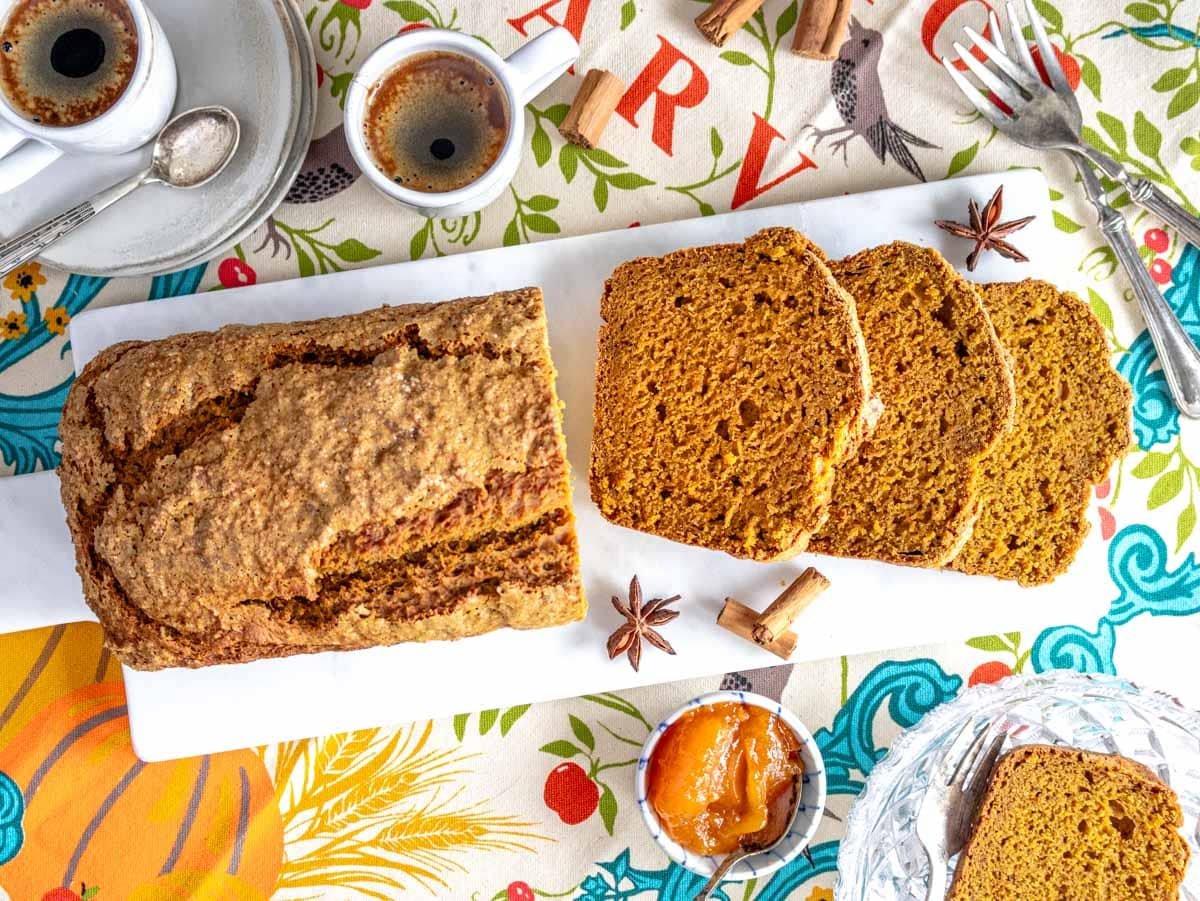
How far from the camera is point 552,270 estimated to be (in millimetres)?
2416

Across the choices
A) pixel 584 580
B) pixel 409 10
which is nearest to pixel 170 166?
pixel 409 10

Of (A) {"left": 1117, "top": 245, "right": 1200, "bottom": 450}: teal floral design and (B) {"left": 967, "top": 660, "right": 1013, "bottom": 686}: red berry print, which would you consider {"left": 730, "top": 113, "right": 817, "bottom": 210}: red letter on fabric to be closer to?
(A) {"left": 1117, "top": 245, "right": 1200, "bottom": 450}: teal floral design

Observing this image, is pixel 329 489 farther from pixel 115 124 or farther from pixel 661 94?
pixel 661 94

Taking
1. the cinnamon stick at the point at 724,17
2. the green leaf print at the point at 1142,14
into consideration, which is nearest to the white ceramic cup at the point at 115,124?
the cinnamon stick at the point at 724,17

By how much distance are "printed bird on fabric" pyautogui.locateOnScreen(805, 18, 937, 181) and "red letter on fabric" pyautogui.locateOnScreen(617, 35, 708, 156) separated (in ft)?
1.07

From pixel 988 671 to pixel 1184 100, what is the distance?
5.28 ft

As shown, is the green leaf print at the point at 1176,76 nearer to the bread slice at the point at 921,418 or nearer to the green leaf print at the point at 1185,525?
the bread slice at the point at 921,418

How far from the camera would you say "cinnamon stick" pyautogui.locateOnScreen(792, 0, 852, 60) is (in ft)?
7.92

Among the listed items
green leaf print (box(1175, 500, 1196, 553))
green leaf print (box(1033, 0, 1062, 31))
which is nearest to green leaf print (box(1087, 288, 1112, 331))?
green leaf print (box(1175, 500, 1196, 553))

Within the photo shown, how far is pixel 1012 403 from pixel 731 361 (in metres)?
0.65

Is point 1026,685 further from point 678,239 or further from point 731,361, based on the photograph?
point 678,239

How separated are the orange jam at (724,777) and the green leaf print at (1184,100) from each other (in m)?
1.92

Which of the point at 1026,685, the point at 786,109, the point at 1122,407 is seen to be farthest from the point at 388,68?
the point at 1026,685

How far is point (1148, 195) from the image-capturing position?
2428mm
